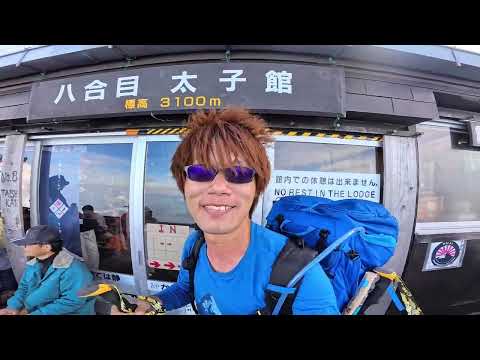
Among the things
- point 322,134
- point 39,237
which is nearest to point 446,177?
point 322,134

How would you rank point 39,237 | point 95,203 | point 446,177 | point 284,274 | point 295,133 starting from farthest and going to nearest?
point 446,177
point 95,203
point 295,133
point 39,237
point 284,274

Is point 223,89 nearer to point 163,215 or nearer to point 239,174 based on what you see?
point 239,174

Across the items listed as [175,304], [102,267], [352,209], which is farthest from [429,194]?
[102,267]

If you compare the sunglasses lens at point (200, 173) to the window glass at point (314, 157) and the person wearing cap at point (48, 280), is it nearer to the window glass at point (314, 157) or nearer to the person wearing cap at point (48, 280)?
the window glass at point (314, 157)

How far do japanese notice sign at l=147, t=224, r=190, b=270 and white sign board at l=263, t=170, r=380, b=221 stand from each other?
39.3 inches

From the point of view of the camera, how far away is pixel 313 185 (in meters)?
2.25

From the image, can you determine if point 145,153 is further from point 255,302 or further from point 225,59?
point 255,302

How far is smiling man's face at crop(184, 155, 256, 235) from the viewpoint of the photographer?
120 centimetres

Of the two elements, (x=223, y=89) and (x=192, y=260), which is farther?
(x=223, y=89)

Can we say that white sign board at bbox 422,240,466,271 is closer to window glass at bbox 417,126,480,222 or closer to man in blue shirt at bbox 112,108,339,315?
window glass at bbox 417,126,480,222

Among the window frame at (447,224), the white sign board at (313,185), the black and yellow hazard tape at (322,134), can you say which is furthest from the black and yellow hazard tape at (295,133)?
the window frame at (447,224)

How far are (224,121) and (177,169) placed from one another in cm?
42

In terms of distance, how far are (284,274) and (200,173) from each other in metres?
0.73

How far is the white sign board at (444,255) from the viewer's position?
99.3 inches
